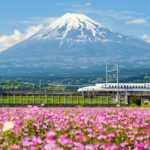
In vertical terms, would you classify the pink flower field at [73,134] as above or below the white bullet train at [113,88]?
below

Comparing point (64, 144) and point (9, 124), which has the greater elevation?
point (9, 124)

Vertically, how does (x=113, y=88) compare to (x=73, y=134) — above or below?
above

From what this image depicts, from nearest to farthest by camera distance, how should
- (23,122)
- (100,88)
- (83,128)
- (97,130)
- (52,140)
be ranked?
(52,140) → (97,130) → (83,128) → (23,122) → (100,88)

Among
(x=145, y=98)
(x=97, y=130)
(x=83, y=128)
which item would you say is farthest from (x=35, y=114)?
(x=145, y=98)

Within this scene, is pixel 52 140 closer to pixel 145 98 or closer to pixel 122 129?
pixel 122 129

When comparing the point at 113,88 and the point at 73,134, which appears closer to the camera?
the point at 73,134

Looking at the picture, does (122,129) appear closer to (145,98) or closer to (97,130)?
(97,130)

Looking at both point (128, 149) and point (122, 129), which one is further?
point (122, 129)

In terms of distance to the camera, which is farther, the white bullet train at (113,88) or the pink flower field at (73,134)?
the white bullet train at (113,88)

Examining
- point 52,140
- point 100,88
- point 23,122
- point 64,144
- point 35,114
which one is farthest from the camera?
point 100,88

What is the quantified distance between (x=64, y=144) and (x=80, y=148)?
36cm

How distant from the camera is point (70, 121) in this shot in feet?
25.1

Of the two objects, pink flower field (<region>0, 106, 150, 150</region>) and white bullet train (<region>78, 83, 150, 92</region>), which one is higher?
white bullet train (<region>78, 83, 150, 92</region>)

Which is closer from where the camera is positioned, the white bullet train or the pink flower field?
the pink flower field
